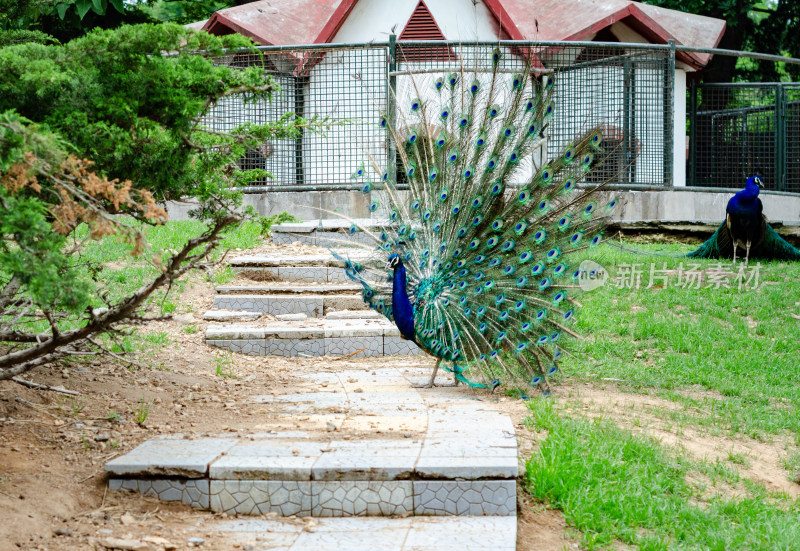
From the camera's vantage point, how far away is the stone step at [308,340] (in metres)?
7.15

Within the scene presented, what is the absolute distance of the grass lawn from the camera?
3.87 m

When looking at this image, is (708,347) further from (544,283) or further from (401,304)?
(401,304)

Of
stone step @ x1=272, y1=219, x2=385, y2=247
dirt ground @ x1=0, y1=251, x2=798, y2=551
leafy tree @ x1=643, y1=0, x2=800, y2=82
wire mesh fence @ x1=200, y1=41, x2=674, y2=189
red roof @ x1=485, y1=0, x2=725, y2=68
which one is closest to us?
dirt ground @ x1=0, y1=251, x2=798, y2=551

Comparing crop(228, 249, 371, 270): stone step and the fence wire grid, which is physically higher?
the fence wire grid

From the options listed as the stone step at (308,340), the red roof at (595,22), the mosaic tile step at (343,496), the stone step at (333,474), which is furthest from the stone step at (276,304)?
the red roof at (595,22)

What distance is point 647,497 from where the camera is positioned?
13.2 feet

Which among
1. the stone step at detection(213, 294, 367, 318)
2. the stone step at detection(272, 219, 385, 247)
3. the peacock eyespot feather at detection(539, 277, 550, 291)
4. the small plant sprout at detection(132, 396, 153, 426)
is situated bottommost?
the small plant sprout at detection(132, 396, 153, 426)

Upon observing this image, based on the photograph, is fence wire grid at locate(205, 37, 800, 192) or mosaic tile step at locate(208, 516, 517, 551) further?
fence wire grid at locate(205, 37, 800, 192)

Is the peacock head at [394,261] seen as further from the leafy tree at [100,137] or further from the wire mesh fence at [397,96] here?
the wire mesh fence at [397,96]

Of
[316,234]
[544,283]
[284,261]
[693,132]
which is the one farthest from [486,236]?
[693,132]

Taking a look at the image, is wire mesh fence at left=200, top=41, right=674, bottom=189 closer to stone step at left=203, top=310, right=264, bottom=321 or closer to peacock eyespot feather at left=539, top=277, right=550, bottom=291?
stone step at left=203, top=310, right=264, bottom=321

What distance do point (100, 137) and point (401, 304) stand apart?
246cm

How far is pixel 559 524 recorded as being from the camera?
385 centimetres

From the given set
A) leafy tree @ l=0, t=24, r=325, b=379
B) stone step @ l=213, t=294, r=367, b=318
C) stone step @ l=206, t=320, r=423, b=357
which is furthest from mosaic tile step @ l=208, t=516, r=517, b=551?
stone step @ l=213, t=294, r=367, b=318
